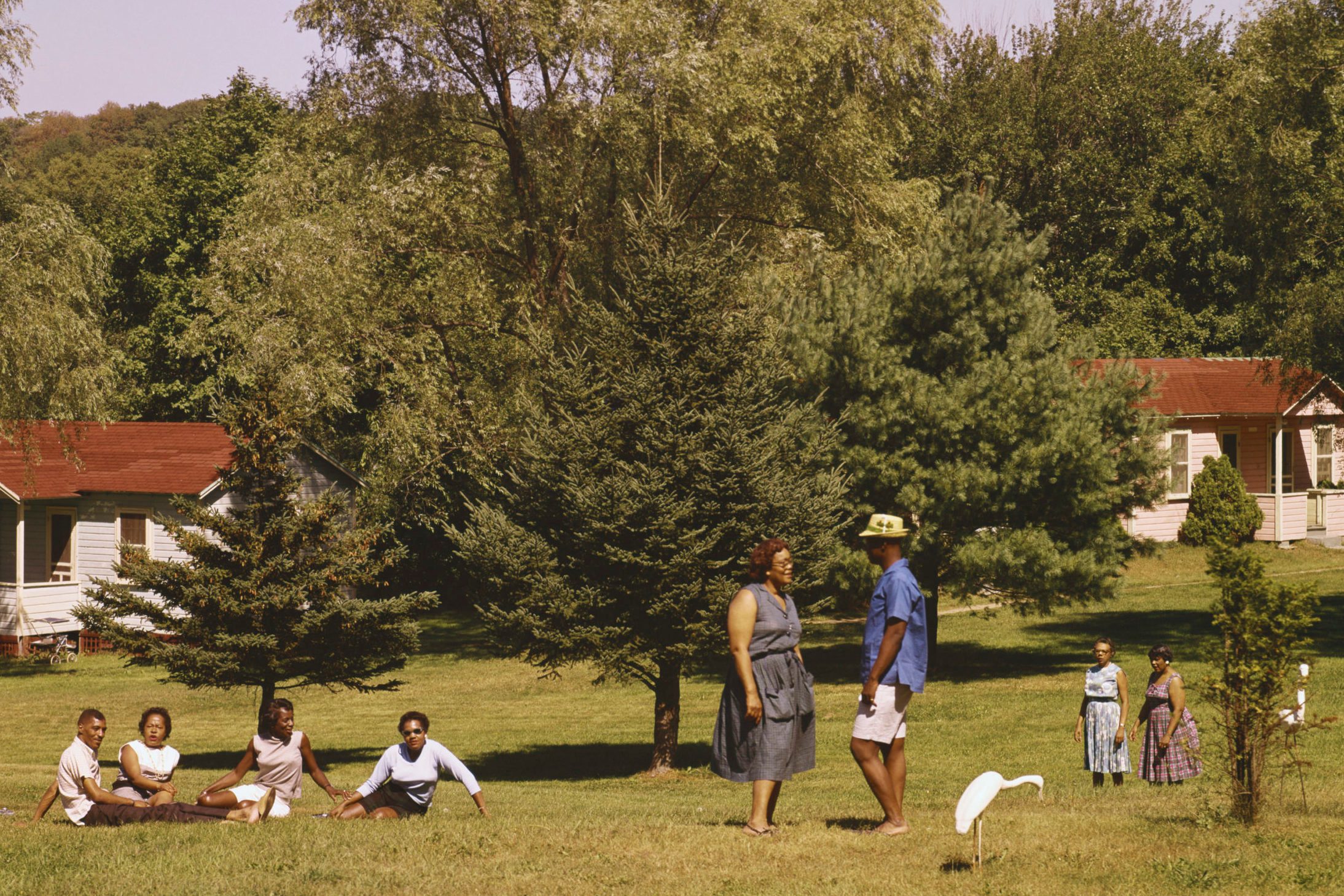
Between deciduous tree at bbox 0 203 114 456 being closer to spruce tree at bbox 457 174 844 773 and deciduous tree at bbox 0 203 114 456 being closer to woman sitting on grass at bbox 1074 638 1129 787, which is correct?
spruce tree at bbox 457 174 844 773

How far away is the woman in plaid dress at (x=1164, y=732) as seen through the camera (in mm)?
12211

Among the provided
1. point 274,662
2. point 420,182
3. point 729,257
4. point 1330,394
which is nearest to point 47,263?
point 420,182

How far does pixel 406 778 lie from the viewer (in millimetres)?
10516

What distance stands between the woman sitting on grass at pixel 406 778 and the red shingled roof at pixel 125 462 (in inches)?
837

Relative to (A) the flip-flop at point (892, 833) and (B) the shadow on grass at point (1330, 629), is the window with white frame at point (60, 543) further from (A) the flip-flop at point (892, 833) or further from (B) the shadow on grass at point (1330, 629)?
(A) the flip-flop at point (892, 833)

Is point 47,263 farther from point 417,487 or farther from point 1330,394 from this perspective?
point 1330,394

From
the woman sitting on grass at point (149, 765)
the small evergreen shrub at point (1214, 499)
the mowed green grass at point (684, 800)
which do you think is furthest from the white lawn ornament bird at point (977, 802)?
the small evergreen shrub at point (1214, 499)

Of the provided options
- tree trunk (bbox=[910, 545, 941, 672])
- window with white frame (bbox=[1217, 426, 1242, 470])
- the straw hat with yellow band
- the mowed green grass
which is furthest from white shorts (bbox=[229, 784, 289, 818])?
window with white frame (bbox=[1217, 426, 1242, 470])

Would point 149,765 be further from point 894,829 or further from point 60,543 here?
point 60,543

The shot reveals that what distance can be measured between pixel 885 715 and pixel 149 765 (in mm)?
6036

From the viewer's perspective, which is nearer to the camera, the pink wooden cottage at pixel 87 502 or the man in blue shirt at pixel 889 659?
the man in blue shirt at pixel 889 659

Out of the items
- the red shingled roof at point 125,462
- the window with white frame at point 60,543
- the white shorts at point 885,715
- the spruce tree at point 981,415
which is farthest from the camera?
the window with white frame at point 60,543

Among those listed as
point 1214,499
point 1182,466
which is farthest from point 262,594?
point 1182,466

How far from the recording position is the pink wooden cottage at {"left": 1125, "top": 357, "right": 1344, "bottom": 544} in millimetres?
38844
